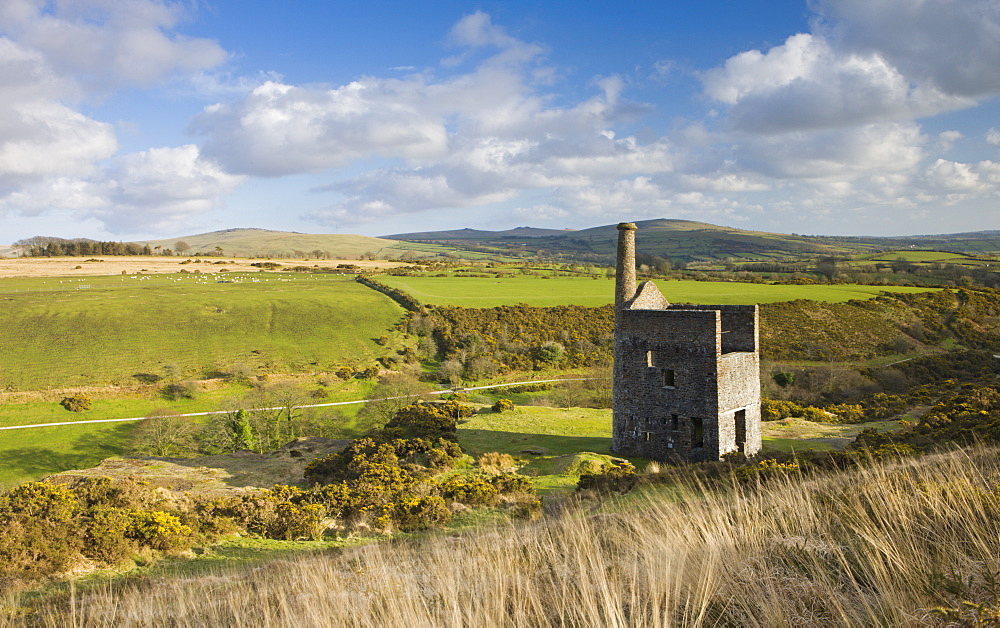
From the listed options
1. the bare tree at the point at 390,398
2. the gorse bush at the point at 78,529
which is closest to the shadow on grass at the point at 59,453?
the bare tree at the point at 390,398

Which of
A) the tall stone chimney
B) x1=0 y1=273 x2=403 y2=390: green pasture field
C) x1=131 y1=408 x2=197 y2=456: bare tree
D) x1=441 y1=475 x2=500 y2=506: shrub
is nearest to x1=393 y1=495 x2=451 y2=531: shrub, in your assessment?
x1=441 y1=475 x2=500 y2=506: shrub

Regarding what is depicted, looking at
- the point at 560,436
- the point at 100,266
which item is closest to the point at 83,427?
the point at 560,436

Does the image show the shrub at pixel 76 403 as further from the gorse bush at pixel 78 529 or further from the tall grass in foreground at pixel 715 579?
the tall grass in foreground at pixel 715 579

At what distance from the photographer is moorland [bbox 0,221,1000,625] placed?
461cm

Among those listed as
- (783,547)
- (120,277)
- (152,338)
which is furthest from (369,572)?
(120,277)

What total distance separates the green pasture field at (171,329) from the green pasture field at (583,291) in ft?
32.3

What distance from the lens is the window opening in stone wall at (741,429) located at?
24578 millimetres

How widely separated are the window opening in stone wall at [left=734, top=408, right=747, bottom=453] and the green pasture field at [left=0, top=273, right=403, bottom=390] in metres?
42.1

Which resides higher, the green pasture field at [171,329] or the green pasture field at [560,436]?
the green pasture field at [171,329]

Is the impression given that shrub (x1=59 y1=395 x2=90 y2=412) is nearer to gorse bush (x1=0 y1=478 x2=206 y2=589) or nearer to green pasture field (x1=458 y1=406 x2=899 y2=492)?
green pasture field (x1=458 y1=406 x2=899 y2=492)

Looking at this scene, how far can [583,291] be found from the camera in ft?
292

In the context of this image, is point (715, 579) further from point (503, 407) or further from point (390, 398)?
point (390, 398)

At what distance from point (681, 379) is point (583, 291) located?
65373 millimetres

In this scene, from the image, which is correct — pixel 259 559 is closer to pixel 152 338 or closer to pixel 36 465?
pixel 36 465
